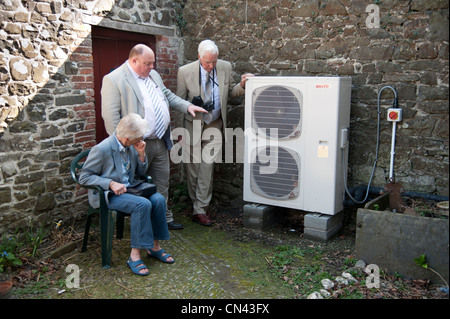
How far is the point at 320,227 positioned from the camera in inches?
188

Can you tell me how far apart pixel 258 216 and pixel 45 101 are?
2572mm

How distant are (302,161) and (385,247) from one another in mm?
1249

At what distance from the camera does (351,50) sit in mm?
4973

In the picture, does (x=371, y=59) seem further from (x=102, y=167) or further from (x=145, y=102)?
(x=102, y=167)

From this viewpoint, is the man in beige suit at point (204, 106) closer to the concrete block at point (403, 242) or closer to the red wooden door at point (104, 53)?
the red wooden door at point (104, 53)

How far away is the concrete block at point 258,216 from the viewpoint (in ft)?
16.9

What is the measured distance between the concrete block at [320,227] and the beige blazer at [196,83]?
149 cm

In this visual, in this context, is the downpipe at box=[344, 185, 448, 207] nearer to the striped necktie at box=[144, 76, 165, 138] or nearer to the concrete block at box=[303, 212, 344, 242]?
the concrete block at box=[303, 212, 344, 242]

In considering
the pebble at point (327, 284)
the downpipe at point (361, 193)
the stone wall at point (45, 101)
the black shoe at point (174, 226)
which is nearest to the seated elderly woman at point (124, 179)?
the stone wall at point (45, 101)

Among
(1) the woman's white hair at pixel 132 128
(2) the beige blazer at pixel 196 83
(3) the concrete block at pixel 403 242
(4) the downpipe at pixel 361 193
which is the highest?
(2) the beige blazer at pixel 196 83

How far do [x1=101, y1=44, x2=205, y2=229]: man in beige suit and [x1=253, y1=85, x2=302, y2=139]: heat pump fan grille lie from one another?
0.65m

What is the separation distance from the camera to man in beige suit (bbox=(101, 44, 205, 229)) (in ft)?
14.6

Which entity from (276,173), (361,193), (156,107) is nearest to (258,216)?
(276,173)
